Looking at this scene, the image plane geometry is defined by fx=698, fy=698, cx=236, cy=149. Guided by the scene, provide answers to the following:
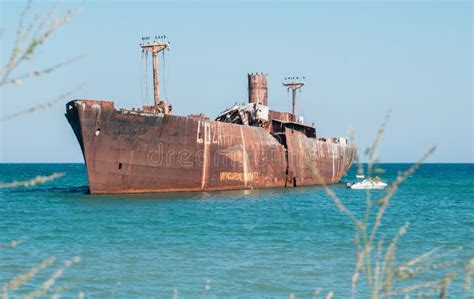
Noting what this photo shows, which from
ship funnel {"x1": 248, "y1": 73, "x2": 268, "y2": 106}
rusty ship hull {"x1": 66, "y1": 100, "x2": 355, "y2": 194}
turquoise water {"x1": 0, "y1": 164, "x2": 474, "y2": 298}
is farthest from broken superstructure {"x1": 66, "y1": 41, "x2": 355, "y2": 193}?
ship funnel {"x1": 248, "y1": 73, "x2": 268, "y2": 106}

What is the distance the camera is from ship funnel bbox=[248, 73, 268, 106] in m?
40.7

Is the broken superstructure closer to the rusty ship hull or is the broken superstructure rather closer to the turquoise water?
the rusty ship hull

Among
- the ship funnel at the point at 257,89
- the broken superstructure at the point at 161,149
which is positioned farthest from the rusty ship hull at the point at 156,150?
the ship funnel at the point at 257,89

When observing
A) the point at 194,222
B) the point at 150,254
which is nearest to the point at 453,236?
the point at 194,222

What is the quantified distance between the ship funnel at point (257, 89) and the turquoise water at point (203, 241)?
12609 mm

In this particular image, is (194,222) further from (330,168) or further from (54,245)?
(330,168)

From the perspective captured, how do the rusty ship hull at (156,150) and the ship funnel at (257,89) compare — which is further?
the ship funnel at (257,89)

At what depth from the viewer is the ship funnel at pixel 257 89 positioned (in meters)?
40.7

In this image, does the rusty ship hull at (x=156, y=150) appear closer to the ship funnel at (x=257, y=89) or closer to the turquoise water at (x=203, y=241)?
the turquoise water at (x=203, y=241)

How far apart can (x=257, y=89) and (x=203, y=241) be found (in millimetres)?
25693

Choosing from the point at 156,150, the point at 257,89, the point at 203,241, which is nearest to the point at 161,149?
the point at 156,150

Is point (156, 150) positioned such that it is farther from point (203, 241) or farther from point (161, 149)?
point (203, 241)

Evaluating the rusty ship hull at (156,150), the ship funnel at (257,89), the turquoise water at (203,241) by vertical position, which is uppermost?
the ship funnel at (257,89)

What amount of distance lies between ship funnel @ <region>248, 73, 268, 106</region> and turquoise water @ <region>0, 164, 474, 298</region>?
12609 mm
